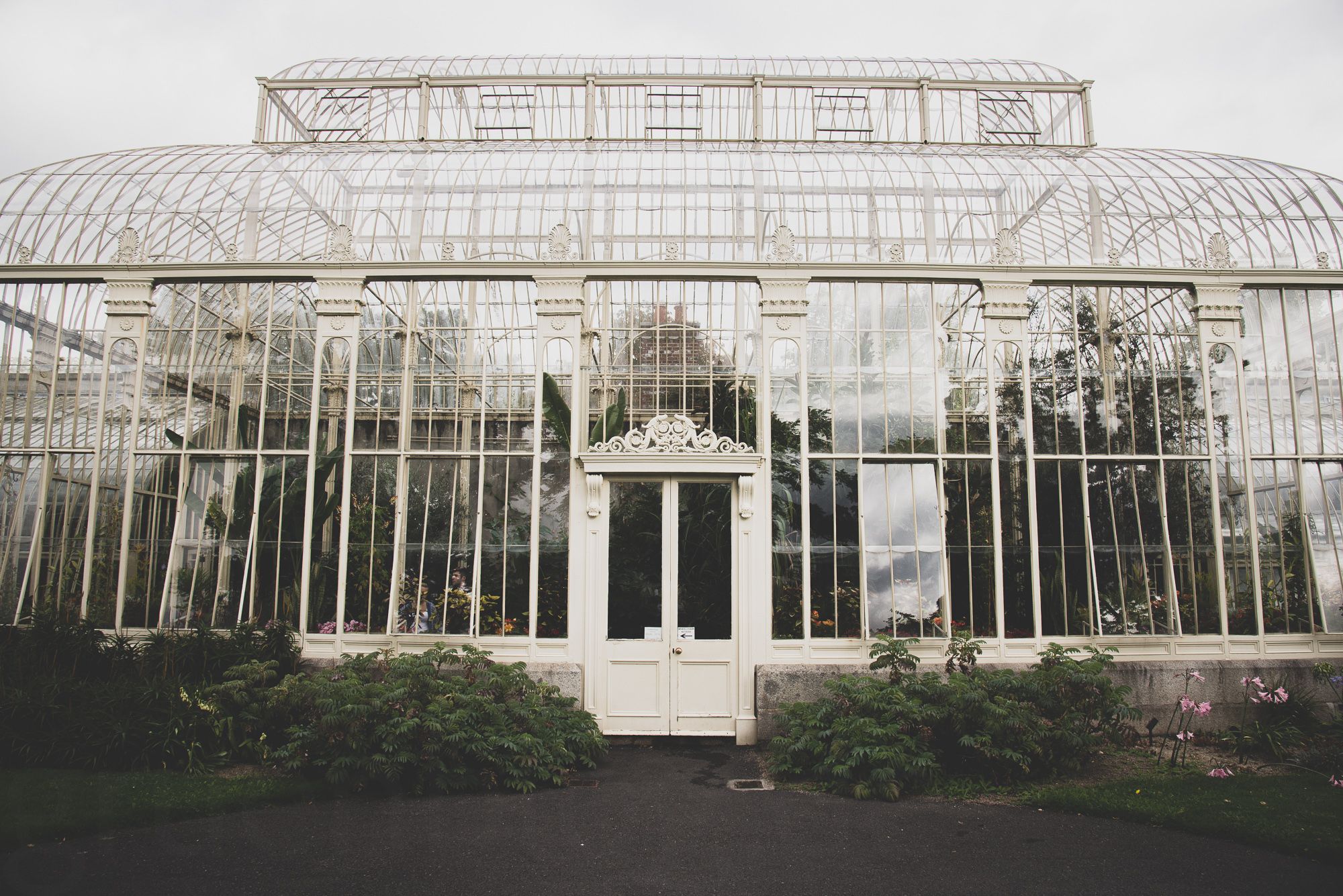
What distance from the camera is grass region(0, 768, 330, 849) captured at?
6.39 m

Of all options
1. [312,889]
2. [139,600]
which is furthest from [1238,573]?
[139,600]

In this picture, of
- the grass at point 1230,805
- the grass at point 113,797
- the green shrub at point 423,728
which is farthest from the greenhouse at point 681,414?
the grass at point 113,797

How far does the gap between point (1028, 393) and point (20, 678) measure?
37.7 ft

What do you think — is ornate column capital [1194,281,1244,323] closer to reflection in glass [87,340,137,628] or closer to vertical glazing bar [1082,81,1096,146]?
vertical glazing bar [1082,81,1096,146]

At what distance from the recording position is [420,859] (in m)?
6.04

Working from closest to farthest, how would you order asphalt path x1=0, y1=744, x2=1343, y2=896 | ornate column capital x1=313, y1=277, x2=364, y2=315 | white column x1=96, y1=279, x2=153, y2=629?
asphalt path x1=0, y1=744, x2=1343, y2=896 → white column x1=96, y1=279, x2=153, y2=629 → ornate column capital x1=313, y1=277, x2=364, y2=315

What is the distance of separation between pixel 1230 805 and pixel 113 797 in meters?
9.36

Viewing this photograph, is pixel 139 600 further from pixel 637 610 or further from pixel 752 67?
pixel 752 67

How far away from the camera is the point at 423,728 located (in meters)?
7.72

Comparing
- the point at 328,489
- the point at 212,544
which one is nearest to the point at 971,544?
the point at 328,489

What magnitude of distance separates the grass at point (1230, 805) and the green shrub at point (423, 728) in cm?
445

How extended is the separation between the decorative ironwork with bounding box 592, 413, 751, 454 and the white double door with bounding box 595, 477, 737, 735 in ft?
1.21

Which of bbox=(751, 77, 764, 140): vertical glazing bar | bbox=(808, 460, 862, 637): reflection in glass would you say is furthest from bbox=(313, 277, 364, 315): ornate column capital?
bbox=(751, 77, 764, 140): vertical glazing bar

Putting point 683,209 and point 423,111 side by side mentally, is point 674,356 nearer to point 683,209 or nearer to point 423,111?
point 683,209
